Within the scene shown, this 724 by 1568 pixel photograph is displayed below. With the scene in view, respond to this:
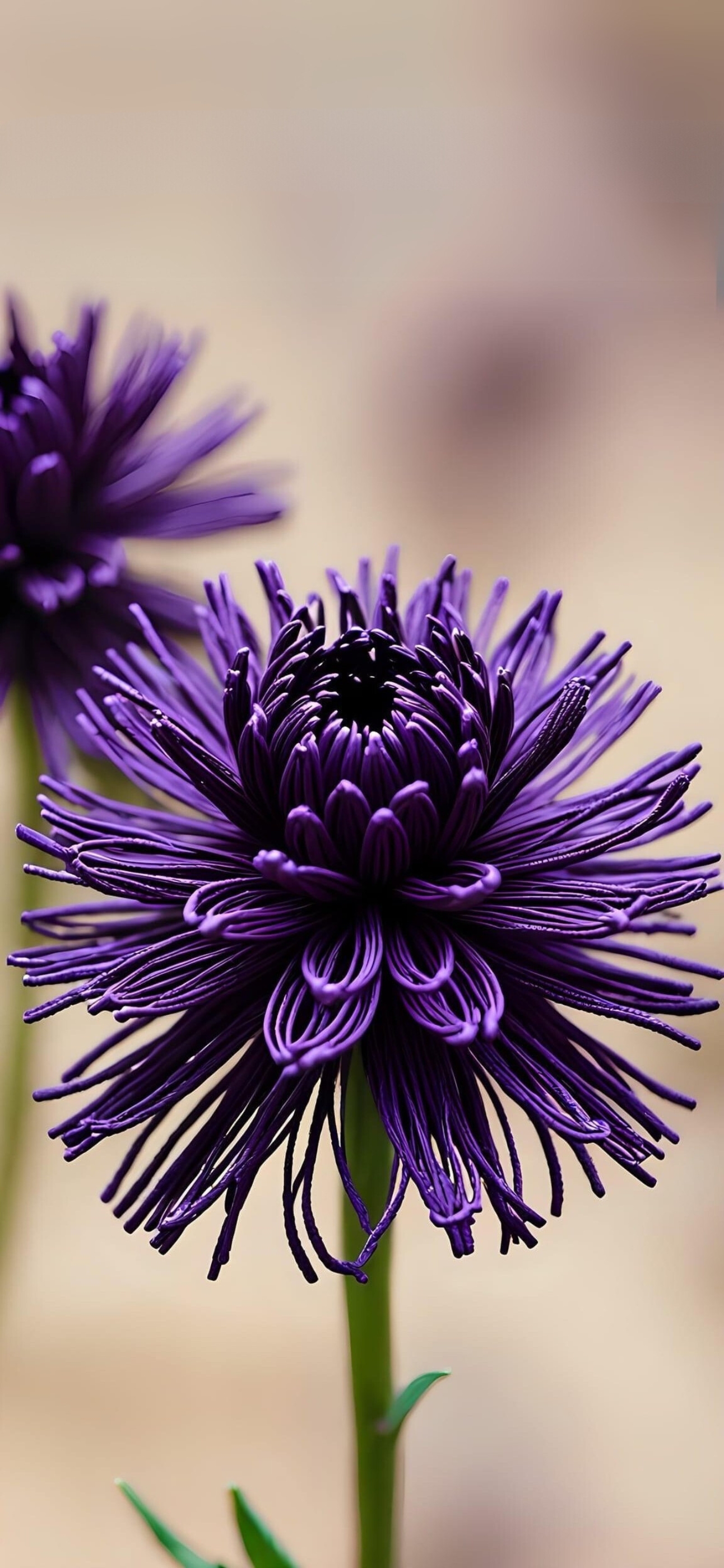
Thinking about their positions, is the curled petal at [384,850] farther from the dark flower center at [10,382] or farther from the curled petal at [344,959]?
the dark flower center at [10,382]

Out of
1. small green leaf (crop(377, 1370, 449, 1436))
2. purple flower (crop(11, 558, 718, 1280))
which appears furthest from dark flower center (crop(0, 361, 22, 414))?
small green leaf (crop(377, 1370, 449, 1436))

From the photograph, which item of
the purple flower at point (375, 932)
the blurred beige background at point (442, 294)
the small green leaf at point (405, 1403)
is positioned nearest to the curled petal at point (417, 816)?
the purple flower at point (375, 932)

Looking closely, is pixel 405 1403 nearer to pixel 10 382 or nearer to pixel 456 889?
pixel 456 889

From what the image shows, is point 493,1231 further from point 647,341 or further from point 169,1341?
point 647,341

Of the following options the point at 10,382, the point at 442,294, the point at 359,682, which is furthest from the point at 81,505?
the point at 442,294

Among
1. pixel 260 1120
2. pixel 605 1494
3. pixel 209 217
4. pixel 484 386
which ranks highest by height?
pixel 209 217

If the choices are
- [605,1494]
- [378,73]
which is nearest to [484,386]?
[378,73]

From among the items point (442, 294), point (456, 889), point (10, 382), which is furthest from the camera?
point (442, 294)
